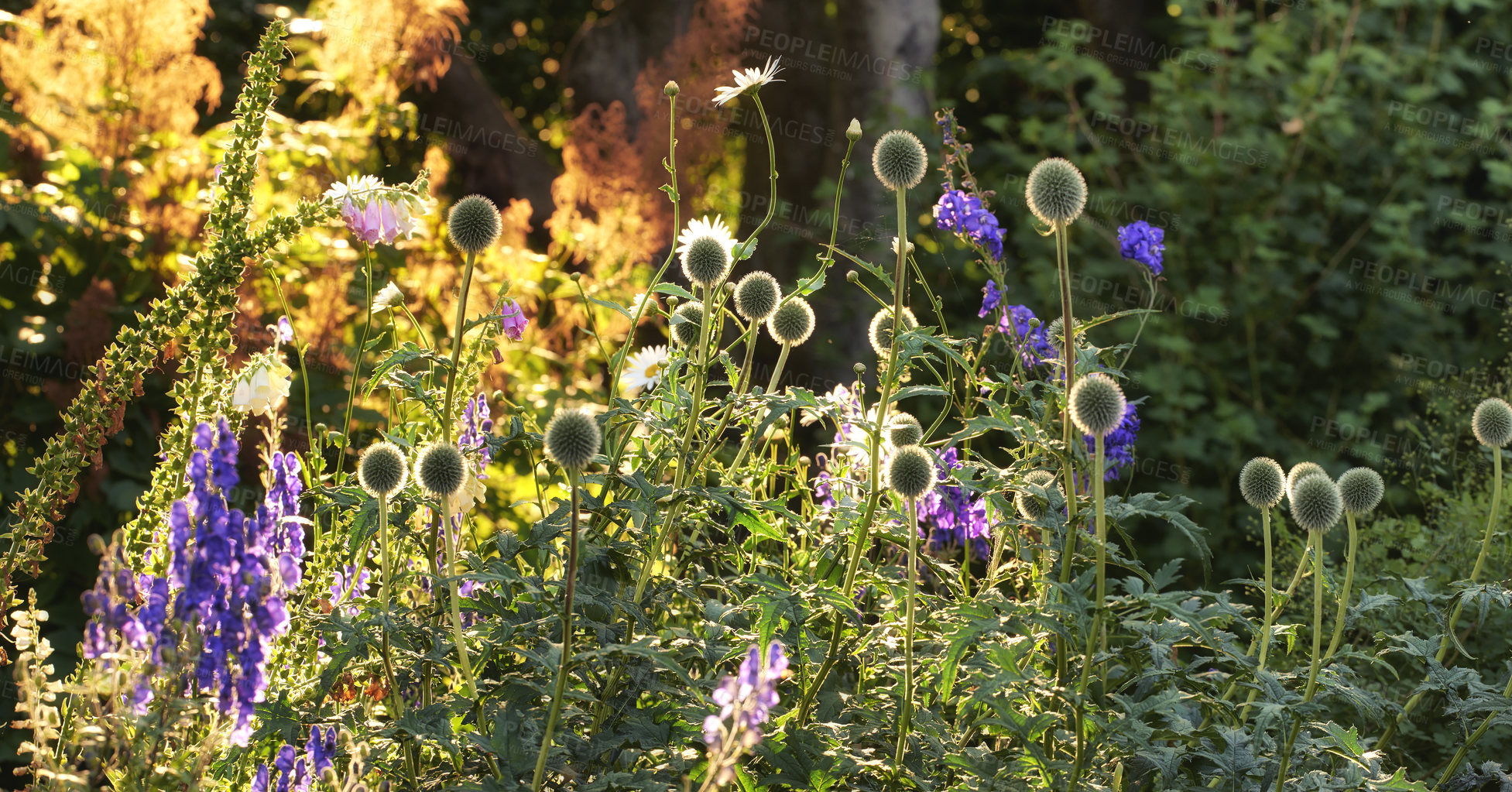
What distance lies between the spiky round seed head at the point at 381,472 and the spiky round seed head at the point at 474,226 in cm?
42

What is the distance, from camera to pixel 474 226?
2059 mm

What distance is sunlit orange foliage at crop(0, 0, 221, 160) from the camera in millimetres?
4031

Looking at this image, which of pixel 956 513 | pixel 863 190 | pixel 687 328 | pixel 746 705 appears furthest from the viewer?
pixel 863 190

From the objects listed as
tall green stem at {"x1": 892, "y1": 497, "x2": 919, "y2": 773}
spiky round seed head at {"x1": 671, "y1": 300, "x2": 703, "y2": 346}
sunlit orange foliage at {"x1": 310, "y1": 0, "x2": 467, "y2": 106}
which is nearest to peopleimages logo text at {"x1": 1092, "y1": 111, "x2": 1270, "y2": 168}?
sunlit orange foliage at {"x1": 310, "y1": 0, "x2": 467, "y2": 106}

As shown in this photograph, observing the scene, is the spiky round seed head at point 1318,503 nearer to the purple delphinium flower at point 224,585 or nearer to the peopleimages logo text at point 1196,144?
the purple delphinium flower at point 224,585

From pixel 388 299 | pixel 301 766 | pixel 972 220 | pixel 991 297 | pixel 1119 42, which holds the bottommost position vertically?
pixel 301 766

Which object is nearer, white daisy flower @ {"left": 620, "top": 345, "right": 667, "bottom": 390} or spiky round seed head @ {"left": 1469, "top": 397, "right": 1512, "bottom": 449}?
spiky round seed head @ {"left": 1469, "top": 397, "right": 1512, "bottom": 449}

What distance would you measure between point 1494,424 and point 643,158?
4.05 metres

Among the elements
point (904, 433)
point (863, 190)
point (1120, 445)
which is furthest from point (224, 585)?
point (863, 190)

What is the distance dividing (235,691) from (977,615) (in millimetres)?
1039

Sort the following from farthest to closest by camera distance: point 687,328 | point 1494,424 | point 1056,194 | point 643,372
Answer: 1. point 643,372
2. point 687,328
3. point 1494,424
4. point 1056,194

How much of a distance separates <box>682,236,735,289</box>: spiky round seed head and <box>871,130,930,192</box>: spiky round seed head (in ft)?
1.08

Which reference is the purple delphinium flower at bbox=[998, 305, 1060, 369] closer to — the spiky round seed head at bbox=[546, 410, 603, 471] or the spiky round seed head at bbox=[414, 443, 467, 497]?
the spiky round seed head at bbox=[546, 410, 603, 471]

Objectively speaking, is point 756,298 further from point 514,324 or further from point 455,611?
point 455,611
